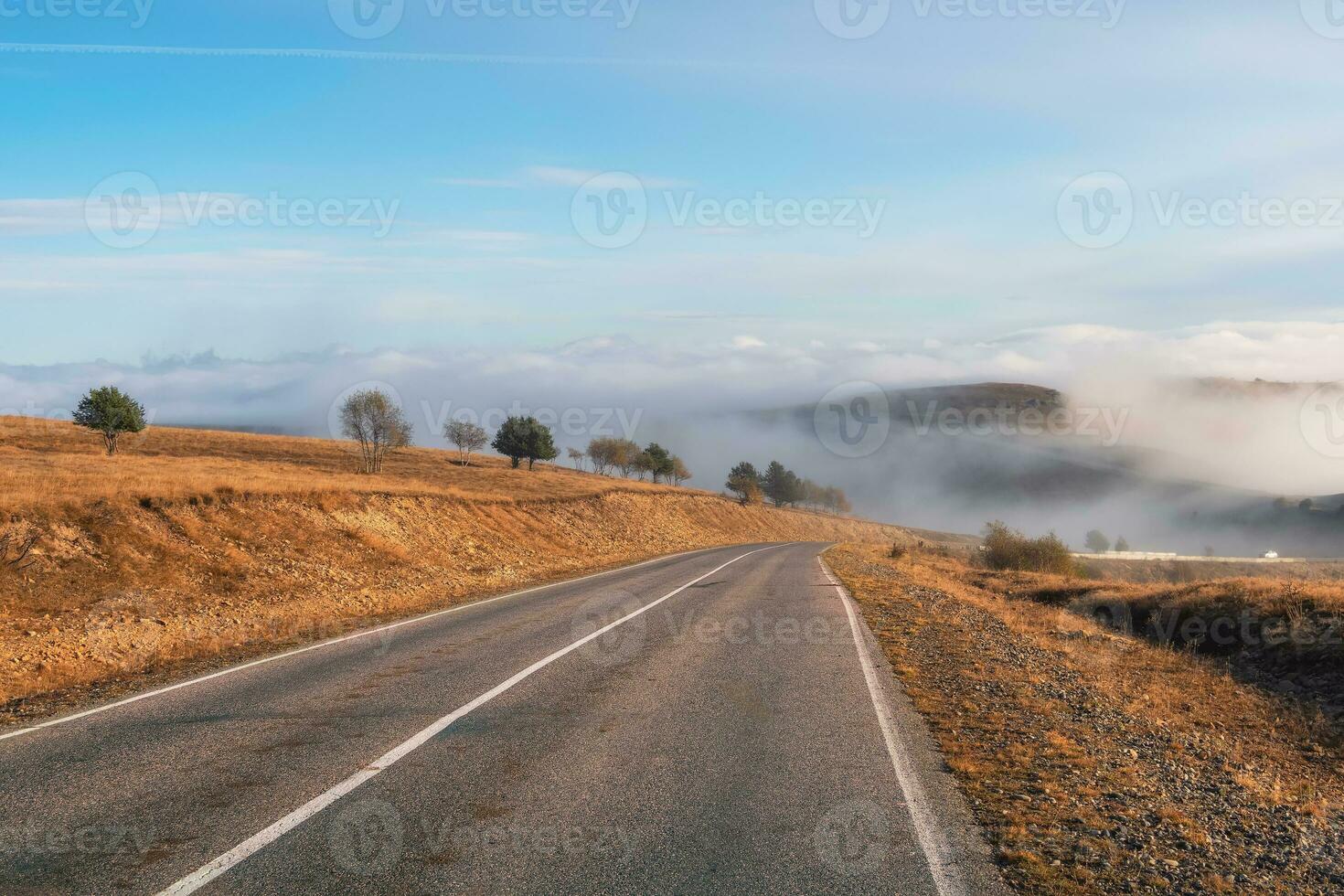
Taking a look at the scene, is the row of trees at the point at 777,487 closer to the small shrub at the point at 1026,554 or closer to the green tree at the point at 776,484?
the green tree at the point at 776,484

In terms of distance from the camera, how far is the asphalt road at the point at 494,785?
5309 mm

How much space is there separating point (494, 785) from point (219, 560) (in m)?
16.8

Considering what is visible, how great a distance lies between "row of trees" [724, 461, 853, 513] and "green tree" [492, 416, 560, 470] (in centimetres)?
3335

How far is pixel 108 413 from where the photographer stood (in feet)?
174

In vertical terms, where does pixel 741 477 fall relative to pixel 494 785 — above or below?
above

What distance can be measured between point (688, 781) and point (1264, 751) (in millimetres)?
9072

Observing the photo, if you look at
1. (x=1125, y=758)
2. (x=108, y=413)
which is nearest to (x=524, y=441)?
(x=108, y=413)

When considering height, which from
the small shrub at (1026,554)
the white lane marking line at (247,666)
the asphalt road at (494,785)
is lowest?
the small shrub at (1026,554)

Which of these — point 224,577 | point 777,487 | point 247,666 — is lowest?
point 247,666

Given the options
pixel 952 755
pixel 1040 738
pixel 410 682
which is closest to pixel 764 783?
pixel 952 755

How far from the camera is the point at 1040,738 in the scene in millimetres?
8914

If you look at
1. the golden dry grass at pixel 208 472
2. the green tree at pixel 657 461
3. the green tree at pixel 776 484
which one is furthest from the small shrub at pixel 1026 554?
the green tree at pixel 776 484

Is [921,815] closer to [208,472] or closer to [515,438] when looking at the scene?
[208,472]

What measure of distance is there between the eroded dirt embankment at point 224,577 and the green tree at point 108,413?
3017cm
